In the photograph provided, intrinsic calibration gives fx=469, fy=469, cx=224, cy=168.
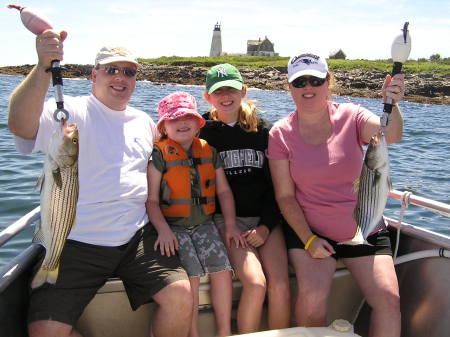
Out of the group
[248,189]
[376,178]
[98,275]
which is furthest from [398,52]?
[98,275]

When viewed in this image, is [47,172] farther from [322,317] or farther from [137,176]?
[322,317]

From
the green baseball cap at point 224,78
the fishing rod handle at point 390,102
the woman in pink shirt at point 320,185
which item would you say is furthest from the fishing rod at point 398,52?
the green baseball cap at point 224,78

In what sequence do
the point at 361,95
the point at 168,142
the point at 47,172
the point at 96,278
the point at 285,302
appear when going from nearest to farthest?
the point at 47,172, the point at 96,278, the point at 285,302, the point at 168,142, the point at 361,95

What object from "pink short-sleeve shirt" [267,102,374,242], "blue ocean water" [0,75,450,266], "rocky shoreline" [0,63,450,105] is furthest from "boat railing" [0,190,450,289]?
"rocky shoreline" [0,63,450,105]

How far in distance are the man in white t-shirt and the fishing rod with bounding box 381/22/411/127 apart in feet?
5.69

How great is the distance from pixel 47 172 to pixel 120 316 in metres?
1.43

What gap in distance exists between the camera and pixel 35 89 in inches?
108

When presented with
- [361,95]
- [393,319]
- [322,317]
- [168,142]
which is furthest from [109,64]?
[361,95]

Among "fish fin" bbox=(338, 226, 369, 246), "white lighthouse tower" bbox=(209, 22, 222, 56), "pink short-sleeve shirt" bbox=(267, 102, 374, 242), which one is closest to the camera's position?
"fish fin" bbox=(338, 226, 369, 246)

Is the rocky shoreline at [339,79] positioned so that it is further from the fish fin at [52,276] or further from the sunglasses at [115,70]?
the fish fin at [52,276]

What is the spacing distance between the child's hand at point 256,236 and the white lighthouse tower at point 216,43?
354 feet

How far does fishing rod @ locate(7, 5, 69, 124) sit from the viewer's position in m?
2.63

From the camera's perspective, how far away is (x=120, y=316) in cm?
346

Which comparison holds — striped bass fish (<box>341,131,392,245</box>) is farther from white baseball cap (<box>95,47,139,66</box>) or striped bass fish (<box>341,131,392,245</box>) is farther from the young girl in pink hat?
white baseball cap (<box>95,47,139,66</box>)
